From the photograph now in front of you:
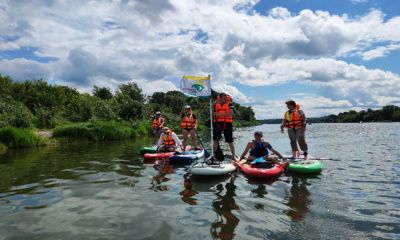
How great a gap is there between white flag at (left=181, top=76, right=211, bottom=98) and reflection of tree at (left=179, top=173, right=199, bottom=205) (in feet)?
9.83

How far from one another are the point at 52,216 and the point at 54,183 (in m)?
2.91

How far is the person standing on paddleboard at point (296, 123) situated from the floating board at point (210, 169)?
290 cm

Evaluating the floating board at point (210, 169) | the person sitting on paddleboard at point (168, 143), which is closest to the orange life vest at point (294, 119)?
the floating board at point (210, 169)

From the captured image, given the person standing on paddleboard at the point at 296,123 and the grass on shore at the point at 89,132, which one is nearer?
the person standing on paddleboard at the point at 296,123

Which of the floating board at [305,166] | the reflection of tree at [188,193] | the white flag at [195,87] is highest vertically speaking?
the white flag at [195,87]

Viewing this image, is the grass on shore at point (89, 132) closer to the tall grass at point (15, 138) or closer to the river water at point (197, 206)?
the tall grass at point (15, 138)

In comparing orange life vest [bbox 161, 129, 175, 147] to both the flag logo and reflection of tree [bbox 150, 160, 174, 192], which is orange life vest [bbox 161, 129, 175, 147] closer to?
reflection of tree [bbox 150, 160, 174, 192]

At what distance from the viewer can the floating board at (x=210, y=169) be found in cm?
726

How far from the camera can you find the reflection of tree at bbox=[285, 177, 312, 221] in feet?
15.2

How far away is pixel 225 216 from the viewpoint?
4.58 meters

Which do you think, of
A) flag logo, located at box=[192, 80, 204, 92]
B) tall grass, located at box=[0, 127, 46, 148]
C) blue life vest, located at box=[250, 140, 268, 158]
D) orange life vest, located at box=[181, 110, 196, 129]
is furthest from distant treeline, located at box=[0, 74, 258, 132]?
blue life vest, located at box=[250, 140, 268, 158]

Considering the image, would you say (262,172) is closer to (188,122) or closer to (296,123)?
(296,123)

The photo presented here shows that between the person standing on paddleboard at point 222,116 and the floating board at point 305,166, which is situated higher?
the person standing on paddleboard at point 222,116

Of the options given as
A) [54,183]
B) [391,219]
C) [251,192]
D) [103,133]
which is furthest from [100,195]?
[103,133]
